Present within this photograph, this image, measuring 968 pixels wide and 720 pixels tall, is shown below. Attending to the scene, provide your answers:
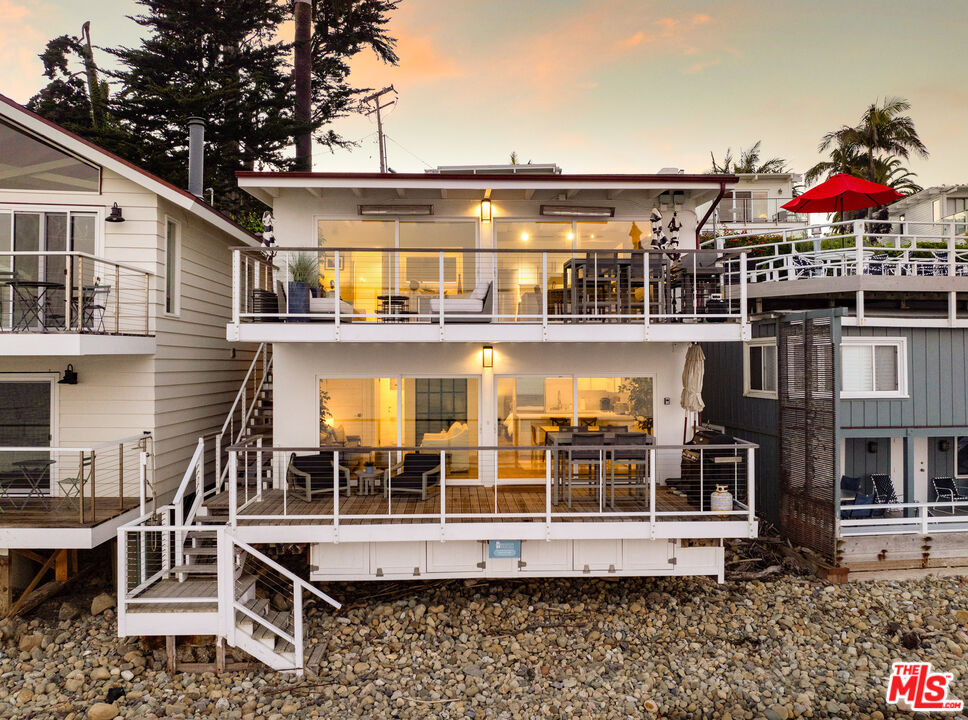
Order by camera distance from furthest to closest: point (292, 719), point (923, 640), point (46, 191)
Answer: point (46, 191) < point (923, 640) < point (292, 719)

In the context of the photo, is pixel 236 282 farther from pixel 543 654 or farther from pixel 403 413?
pixel 543 654

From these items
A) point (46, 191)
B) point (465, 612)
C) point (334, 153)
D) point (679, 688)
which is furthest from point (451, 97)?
point (679, 688)

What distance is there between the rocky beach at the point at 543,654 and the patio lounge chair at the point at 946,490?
2.11 meters

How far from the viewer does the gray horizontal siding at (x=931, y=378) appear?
10.5 meters

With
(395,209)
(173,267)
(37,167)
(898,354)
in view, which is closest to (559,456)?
(395,209)

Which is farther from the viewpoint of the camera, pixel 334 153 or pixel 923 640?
pixel 334 153

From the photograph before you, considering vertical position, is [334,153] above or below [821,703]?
above

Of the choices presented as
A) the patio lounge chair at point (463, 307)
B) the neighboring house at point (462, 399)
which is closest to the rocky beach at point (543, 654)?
the neighboring house at point (462, 399)

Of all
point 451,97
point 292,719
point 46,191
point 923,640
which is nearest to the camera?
point 292,719

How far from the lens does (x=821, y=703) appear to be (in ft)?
24.0

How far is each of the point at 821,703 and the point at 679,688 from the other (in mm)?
1908

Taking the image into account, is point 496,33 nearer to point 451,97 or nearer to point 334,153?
point 451,97

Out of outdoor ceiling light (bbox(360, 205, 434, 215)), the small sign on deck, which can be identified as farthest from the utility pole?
the small sign on deck

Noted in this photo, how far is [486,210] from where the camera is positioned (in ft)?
33.6
